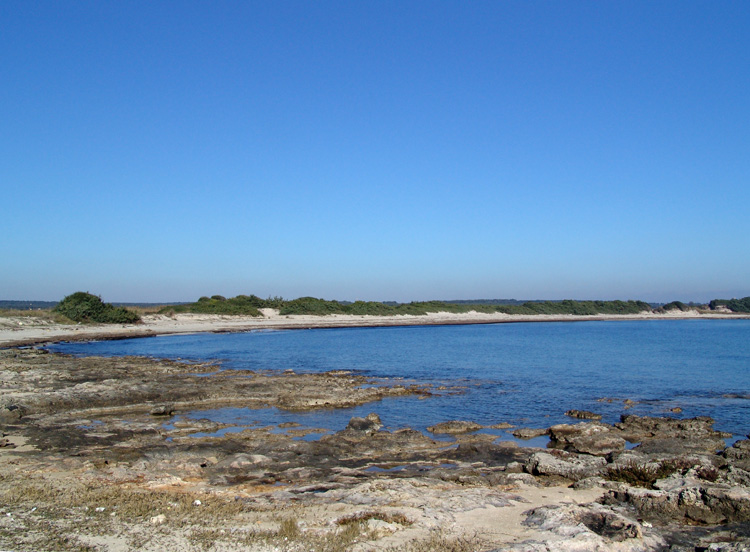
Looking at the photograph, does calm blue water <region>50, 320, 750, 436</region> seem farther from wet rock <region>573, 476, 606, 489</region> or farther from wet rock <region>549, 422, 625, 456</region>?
wet rock <region>573, 476, 606, 489</region>

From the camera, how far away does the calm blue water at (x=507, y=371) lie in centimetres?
1936

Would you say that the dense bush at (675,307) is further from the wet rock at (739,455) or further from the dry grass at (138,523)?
the dry grass at (138,523)

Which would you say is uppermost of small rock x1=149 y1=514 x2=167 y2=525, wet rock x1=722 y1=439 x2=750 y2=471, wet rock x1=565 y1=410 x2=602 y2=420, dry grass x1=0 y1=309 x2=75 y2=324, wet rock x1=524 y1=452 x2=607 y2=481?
dry grass x1=0 y1=309 x2=75 y2=324

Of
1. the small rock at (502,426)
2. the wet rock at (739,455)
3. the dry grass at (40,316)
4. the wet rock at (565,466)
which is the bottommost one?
the small rock at (502,426)

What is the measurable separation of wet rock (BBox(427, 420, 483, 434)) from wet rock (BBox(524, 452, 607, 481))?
161 inches

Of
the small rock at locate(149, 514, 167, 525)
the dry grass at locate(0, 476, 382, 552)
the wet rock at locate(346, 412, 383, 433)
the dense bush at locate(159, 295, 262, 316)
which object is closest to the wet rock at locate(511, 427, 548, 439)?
the wet rock at locate(346, 412, 383, 433)

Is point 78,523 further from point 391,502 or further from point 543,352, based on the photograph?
point 543,352

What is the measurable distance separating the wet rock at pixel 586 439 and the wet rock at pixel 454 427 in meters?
2.30

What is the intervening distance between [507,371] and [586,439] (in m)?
17.1

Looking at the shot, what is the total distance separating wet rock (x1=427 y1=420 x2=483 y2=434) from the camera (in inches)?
648

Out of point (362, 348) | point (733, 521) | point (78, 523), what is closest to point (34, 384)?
point (78, 523)

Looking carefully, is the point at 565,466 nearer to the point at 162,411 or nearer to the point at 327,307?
the point at 162,411

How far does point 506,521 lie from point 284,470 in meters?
5.02

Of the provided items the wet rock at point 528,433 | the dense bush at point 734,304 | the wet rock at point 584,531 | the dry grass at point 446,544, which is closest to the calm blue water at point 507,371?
the wet rock at point 528,433
